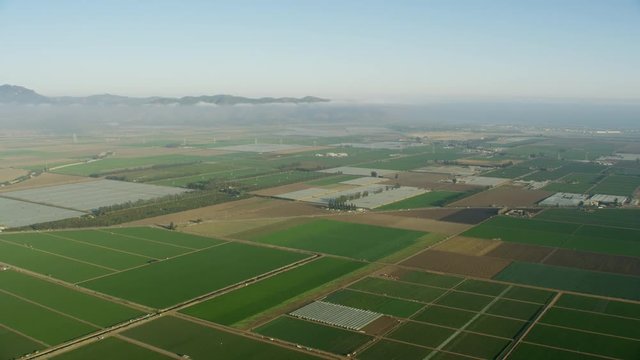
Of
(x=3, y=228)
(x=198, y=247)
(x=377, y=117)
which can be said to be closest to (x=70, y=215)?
(x=3, y=228)

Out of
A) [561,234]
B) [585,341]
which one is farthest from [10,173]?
[585,341]

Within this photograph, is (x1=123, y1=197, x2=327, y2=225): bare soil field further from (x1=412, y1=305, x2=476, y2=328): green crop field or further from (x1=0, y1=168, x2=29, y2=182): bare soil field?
(x1=0, y1=168, x2=29, y2=182): bare soil field

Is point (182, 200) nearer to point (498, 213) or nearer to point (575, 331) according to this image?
point (498, 213)

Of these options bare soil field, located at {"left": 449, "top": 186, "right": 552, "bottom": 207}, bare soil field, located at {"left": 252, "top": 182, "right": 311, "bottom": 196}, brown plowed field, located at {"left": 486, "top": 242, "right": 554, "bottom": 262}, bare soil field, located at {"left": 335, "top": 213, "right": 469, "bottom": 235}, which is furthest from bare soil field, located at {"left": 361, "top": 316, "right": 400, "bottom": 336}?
bare soil field, located at {"left": 252, "top": 182, "right": 311, "bottom": 196}

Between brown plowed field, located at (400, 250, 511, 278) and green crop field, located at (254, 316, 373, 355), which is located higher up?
brown plowed field, located at (400, 250, 511, 278)

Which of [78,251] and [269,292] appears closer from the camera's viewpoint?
[269,292]

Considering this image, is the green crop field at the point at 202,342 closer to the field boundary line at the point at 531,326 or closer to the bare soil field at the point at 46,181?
the field boundary line at the point at 531,326

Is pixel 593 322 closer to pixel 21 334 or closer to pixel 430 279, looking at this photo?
pixel 430 279
